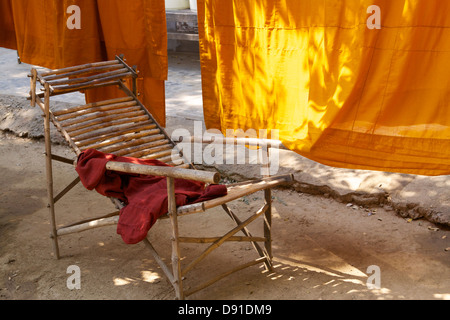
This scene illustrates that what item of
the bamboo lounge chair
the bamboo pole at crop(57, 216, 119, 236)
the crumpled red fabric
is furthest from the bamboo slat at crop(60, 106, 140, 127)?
the bamboo pole at crop(57, 216, 119, 236)

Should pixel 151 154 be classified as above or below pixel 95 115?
below

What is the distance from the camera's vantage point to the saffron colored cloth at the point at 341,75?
8.55 ft

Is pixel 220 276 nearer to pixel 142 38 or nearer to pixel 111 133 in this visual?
pixel 111 133

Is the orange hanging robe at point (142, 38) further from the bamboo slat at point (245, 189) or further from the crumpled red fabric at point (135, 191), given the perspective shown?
the bamboo slat at point (245, 189)

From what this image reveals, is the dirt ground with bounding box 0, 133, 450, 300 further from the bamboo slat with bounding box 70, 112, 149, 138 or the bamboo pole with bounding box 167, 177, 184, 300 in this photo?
the bamboo slat with bounding box 70, 112, 149, 138

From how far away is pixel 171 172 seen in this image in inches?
111

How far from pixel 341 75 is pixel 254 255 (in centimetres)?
149

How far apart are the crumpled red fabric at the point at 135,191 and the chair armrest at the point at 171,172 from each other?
0.14 m

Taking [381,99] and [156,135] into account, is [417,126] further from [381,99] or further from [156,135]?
[156,135]

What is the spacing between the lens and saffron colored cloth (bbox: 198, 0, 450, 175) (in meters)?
2.61

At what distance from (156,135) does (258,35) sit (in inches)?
49.0

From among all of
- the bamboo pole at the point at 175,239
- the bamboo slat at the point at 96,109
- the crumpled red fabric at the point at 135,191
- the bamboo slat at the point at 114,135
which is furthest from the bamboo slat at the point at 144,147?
the bamboo pole at the point at 175,239

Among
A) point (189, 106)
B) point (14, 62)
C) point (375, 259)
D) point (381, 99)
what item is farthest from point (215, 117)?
point (14, 62)
